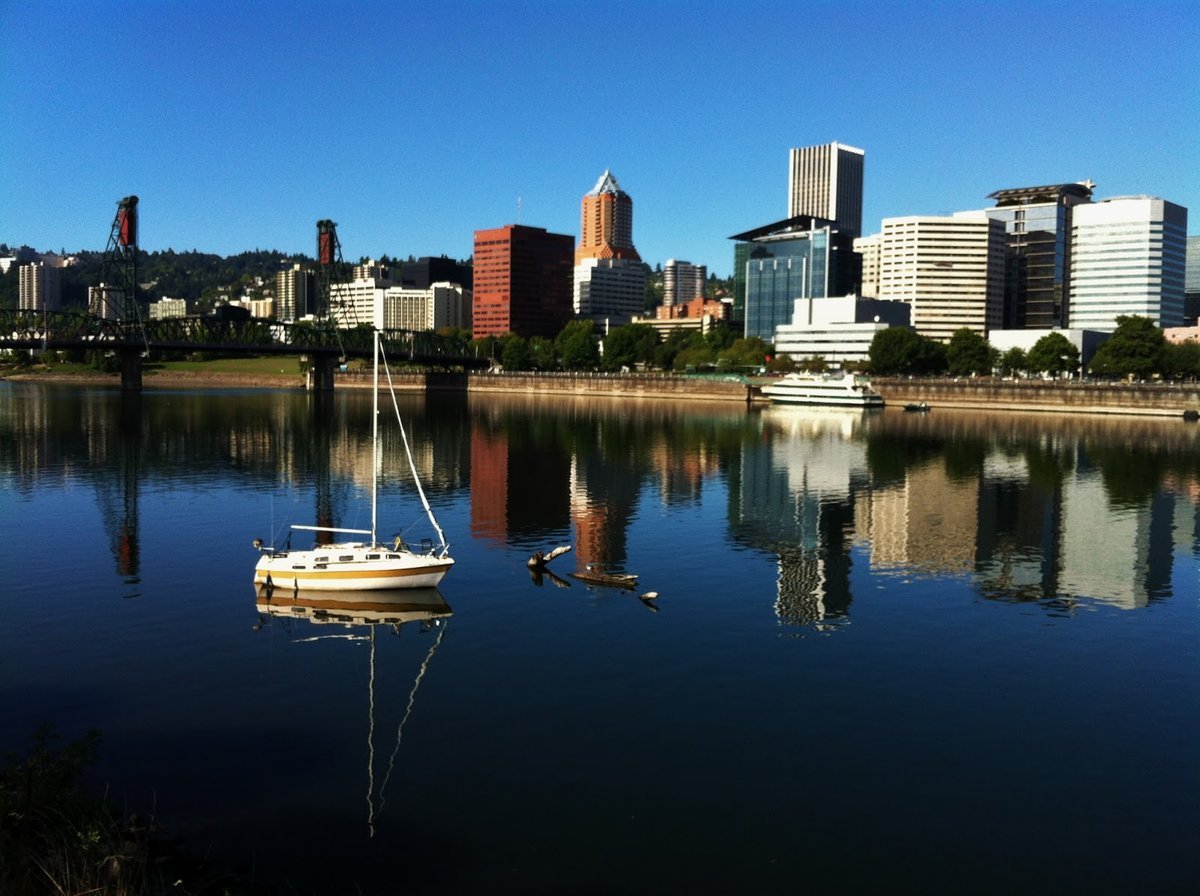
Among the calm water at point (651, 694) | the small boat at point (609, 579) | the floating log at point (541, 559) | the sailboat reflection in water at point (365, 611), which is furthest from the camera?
the floating log at point (541, 559)

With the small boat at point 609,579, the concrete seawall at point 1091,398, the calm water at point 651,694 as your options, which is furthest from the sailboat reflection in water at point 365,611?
the concrete seawall at point 1091,398

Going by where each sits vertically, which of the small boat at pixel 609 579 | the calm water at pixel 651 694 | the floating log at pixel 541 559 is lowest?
the calm water at pixel 651 694

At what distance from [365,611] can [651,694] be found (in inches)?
597

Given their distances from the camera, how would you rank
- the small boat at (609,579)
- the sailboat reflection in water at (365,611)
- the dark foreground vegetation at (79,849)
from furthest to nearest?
the small boat at (609,579)
the sailboat reflection in water at (365,611)
the dark foreground vegetation at (79,849)

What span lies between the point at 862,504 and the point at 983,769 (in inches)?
1926

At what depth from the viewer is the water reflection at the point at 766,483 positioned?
5288cm

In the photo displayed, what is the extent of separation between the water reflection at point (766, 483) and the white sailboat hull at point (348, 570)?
8.25 meters

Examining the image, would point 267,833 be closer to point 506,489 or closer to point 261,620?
point 261,620

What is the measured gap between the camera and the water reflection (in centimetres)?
5288

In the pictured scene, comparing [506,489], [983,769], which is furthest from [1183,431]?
[983,769]

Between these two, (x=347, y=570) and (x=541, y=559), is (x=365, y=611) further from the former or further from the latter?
(x=541, y=559)

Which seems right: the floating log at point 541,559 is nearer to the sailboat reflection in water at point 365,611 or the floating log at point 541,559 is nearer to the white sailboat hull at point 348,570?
the sailboat reflection in water at point 365,611

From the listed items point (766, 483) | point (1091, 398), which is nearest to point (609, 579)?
point (766, 483)

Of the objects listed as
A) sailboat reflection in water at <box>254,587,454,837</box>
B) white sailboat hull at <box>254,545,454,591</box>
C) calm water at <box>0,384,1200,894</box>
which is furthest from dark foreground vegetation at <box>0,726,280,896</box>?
white sailboat hull at <box>254,545,454,591</box>
